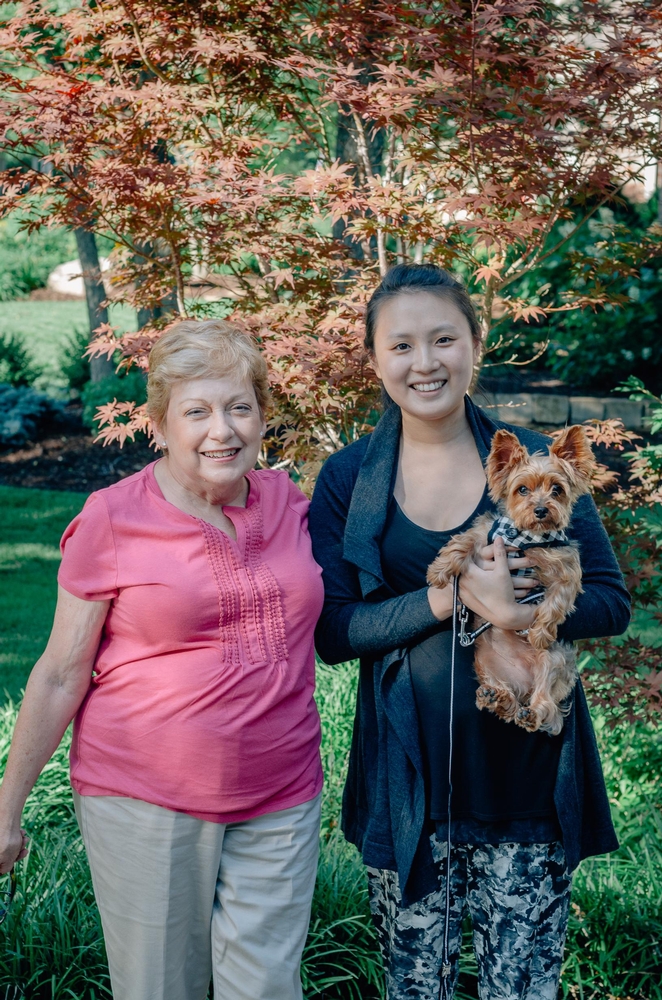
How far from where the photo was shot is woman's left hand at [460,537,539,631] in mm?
2436

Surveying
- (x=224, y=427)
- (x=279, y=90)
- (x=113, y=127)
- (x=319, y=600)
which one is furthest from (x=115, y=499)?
(x=279, y=90)

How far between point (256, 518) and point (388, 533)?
380 millimetres

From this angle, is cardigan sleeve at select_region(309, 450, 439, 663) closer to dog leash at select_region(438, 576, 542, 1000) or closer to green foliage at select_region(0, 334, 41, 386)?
dog leash at select_region(438, 576, 542, 1000)

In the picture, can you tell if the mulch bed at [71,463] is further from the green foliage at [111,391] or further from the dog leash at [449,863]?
the dog leash at [449,863]

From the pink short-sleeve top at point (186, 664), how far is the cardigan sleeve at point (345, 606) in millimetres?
143

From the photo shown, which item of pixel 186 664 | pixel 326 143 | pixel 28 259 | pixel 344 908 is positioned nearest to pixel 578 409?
pixel 326 143

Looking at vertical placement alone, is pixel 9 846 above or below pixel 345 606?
below

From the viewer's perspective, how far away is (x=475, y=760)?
2566 mm

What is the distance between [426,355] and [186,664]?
3.45ft

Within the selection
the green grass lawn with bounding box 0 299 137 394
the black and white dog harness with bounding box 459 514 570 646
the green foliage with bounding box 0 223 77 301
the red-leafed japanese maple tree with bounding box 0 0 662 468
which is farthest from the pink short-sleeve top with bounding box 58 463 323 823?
the green foliage with bounding box 0 223 77 301

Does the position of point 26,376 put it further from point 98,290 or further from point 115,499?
point 115,499

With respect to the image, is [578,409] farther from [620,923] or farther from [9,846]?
[9,846]

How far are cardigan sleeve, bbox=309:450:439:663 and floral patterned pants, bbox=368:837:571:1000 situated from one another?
1.87ft

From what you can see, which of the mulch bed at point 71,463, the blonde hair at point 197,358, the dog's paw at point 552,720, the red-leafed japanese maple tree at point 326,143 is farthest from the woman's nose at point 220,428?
the mulch bed at point 71,463
